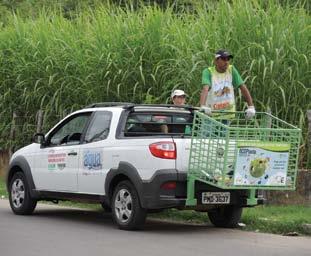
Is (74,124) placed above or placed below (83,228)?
above

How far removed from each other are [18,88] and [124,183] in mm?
8285

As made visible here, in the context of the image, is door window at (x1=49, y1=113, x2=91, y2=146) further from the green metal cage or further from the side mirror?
the green metal cage

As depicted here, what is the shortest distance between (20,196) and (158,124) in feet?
9.65

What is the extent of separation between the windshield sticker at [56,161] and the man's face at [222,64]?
273 centimetres

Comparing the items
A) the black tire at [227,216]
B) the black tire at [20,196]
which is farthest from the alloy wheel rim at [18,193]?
the black tire at [227,216]

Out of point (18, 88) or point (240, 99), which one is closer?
point (240, 99)

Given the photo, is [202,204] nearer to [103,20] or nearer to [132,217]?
[132,217]

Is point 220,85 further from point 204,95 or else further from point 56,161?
point 56,161

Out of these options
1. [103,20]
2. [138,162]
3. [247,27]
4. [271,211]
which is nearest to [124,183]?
[138,162]

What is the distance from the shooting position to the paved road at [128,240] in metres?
8.42

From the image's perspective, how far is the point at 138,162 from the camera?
9.77 metres

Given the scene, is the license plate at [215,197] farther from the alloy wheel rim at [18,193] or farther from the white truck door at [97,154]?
the alloy wheel rim at [18,193]

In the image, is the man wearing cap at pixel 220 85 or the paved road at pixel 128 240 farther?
the man wearing cap at pixel 220 85

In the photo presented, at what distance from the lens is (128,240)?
30.1 feet
